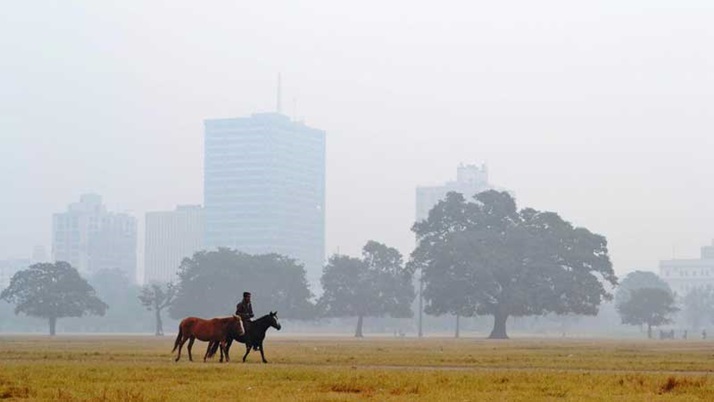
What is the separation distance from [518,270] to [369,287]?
32545 millimetres

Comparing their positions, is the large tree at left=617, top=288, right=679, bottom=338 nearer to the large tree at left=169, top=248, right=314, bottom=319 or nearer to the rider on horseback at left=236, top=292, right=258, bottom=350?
the large tree at left=169, top=248, right=314, bottom=319

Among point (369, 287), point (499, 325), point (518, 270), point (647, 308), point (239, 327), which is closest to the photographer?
point (239, 327)

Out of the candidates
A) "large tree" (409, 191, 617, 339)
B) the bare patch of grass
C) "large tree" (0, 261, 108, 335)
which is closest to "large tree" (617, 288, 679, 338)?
"large tree" (409, 191, 617, 339)

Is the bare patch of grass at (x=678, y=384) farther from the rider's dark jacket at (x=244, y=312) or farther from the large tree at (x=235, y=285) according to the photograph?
the large tree at (x=235, y=285)

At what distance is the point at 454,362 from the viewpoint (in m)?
42.3

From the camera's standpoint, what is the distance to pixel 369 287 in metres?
144

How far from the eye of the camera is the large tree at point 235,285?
6009 inches

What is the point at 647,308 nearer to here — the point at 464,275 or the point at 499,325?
the point at 499,325

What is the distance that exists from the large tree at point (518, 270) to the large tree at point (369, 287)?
849 inches

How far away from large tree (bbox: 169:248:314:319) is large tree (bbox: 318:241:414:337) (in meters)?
5.36

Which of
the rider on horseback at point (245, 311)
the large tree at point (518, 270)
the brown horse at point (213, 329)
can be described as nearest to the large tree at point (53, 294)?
the large tree at point (518, 270)

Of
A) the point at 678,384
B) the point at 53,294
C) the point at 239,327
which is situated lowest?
the point at 678,384

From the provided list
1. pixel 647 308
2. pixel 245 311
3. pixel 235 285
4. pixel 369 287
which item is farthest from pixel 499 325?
pixel 245 311

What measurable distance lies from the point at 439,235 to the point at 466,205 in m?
4.39
